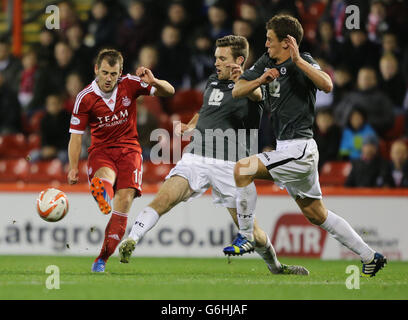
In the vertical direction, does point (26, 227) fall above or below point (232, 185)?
below

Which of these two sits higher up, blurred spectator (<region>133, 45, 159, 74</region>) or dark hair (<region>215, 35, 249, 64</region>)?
blurred spectator (<region>133, 45, 159, 74</region>)

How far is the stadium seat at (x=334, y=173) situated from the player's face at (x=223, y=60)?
4.01 metres

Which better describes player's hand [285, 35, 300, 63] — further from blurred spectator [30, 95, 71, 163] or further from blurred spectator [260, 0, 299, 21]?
blurred spectator [30, 95, 71, 163]

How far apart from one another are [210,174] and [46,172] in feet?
17.2

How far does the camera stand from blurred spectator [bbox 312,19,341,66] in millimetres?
12672

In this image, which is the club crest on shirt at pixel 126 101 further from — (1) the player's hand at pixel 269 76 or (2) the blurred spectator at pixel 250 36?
(2) the blurred spectator at pixel 250 36

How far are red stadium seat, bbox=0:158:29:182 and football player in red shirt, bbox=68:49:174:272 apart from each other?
4.79 metres

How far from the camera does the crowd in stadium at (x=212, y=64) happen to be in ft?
39.0

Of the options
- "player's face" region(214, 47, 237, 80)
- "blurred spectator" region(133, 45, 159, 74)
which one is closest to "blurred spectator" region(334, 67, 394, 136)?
"blurred spectator" region(133, 45, 159, 74)

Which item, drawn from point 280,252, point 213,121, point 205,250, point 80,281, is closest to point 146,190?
point 205,250

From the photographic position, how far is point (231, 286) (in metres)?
6.55

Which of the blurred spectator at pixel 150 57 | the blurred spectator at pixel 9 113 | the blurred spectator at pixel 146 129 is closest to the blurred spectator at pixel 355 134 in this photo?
the blurred spectator at pixel 146 129

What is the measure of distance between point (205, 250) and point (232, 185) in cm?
340

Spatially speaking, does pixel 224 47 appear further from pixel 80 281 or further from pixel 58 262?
pixel 58 262
